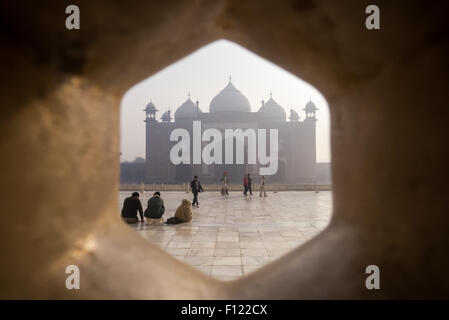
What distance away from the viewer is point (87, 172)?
3.44ft

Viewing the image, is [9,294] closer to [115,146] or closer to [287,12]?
[115,146]

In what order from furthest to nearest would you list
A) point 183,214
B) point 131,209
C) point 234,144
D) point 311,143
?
point 311,143 < point 234,144 < point 183,214 < point 131,209

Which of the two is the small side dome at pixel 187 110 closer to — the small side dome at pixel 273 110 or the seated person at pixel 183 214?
the small side dome at pixel 273 110

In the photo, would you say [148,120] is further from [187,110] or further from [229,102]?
[229,102]

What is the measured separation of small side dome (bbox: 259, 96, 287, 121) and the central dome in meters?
2.88

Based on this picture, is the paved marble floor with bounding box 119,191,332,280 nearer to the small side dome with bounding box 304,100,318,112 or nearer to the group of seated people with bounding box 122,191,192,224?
the group of seated people with bounding box 122,191,192,224

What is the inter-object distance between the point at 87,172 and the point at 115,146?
0.80ft

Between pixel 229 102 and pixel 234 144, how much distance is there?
4340 mm

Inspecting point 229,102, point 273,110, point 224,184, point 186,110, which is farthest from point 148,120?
point 224,184

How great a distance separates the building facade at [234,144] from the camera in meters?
26.7

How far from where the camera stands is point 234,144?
85.3 feet

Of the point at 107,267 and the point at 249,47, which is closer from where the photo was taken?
the point at 107,267

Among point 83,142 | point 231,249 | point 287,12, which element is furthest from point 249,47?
point 231,249
